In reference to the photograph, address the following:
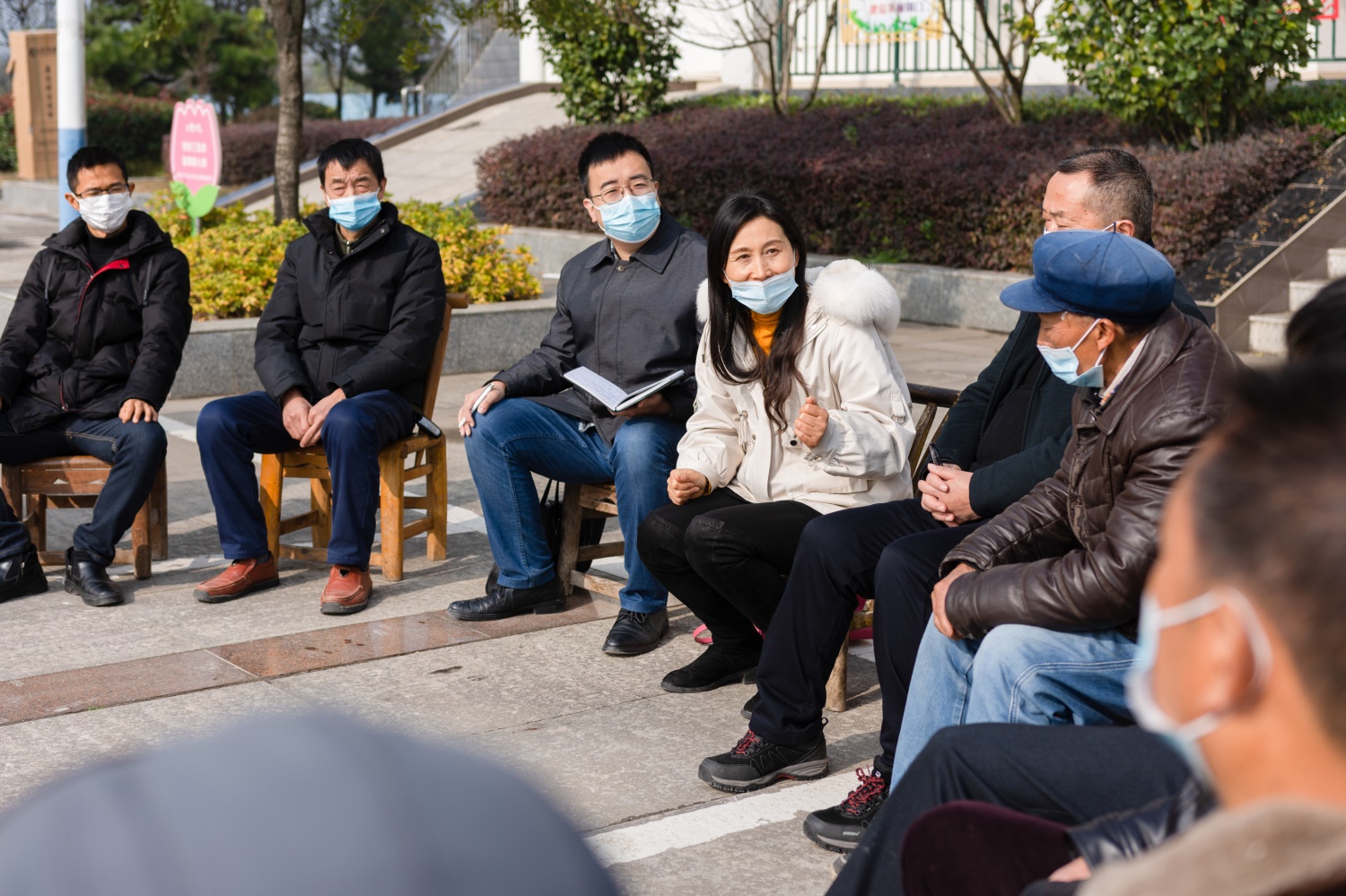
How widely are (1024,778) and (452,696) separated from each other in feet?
7.66

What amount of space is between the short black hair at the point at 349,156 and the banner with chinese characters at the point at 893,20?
43.8 ft

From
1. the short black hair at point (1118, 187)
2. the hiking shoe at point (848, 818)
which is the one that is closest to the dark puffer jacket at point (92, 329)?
the hiking shoe at point (848, 818)

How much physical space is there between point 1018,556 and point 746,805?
927 mm

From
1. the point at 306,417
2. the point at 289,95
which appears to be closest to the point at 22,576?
the point at 306,417

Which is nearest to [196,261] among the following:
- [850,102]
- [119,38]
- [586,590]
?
[586,590]

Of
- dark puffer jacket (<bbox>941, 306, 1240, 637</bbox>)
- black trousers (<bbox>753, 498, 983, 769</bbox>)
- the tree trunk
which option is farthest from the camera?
the tree trunk

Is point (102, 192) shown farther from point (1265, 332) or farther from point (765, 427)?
point (1265, 332)

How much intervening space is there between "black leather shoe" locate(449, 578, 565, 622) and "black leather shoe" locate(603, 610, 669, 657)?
1.26 ft

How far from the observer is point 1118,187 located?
3.94 m

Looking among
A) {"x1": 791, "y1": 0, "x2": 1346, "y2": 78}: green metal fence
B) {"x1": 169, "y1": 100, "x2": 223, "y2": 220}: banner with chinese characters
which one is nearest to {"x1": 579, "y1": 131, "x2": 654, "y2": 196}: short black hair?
{"x1": 169, "y1": 100, "x2": 223, "y2": 220}: banner with chinese characters

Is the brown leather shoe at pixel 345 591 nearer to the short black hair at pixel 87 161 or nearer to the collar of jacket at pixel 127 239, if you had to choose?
the collar of jacket at pixel 127 239

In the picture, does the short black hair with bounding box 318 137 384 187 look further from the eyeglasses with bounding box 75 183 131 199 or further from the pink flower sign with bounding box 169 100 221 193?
the pink flower sign with bounding box 169 100 221 193

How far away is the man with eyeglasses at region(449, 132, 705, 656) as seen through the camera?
5.00 meters

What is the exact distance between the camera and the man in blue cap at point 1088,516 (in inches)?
115
